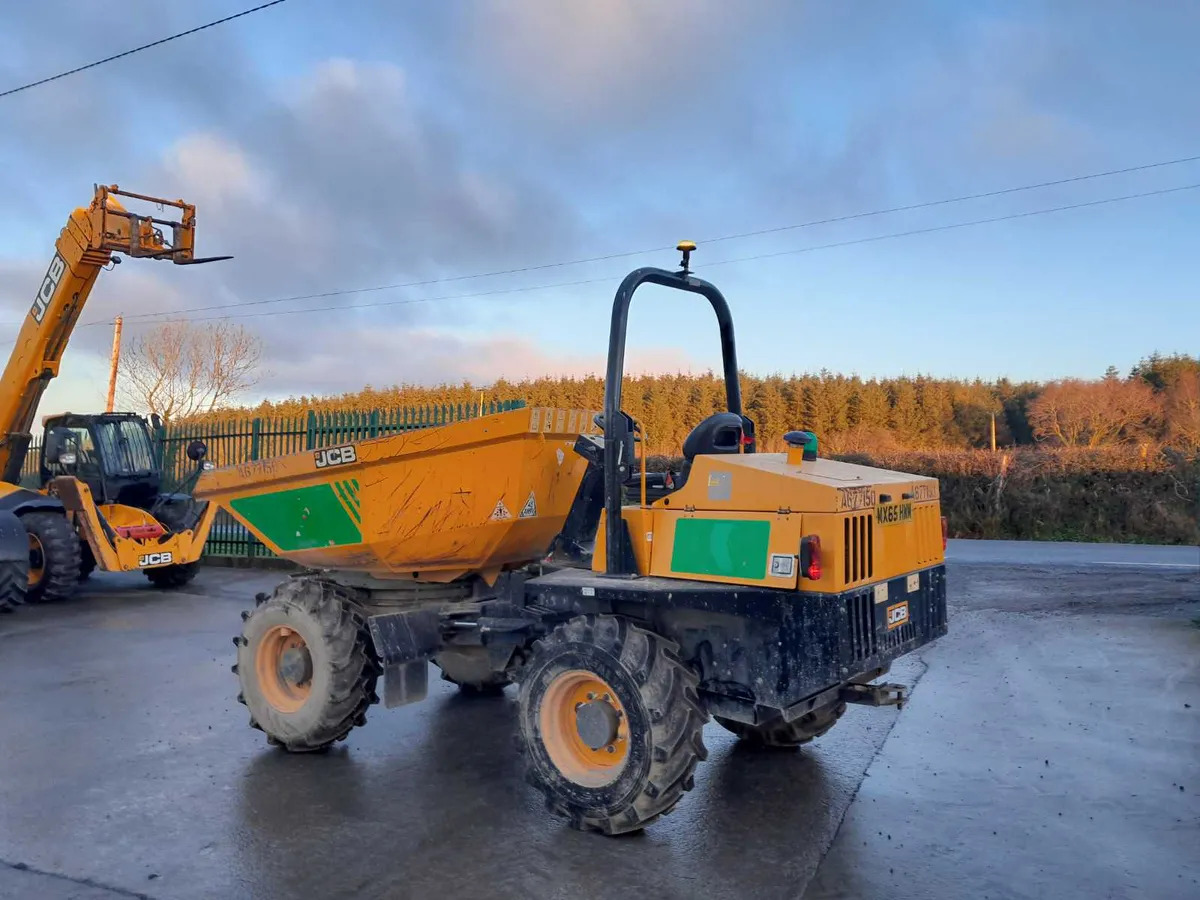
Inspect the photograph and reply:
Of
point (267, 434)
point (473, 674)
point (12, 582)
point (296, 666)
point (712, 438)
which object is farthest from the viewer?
point (267, 434)

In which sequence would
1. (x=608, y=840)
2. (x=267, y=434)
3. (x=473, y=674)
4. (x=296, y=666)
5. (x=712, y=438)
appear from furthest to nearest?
(x=267, y=434)
(x=473, y=674)
(x=296, y=666)
(x=712, y=438)
(x=608, y=840)

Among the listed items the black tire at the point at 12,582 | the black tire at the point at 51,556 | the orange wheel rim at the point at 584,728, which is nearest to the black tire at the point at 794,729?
the orange wheel rim at the point at 584,728

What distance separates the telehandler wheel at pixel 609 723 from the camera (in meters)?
4.11

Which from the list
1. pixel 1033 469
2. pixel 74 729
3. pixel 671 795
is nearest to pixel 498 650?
pixel 671 795

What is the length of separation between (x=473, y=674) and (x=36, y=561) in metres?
7.99

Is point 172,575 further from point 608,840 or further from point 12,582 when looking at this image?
point 608,840

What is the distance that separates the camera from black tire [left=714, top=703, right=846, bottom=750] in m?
5.29

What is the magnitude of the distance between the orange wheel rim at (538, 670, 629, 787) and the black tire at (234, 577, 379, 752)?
4.88ft

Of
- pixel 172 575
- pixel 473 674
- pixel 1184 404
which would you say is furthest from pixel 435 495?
pixel 1184 404

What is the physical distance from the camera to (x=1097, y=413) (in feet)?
106

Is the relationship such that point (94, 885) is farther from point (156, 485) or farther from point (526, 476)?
point (156, 485)

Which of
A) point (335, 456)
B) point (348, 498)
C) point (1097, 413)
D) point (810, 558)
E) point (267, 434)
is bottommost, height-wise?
point (810, 558)

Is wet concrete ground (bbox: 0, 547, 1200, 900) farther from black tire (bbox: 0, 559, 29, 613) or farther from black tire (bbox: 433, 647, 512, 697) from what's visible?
black tire (bbox: 0, 559, 29, 613)

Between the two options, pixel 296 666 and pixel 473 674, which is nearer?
pixel 296 666
